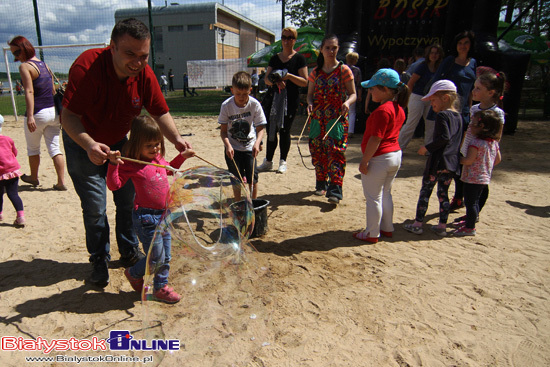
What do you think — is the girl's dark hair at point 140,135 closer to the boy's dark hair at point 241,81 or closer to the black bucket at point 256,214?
the black bucket at point 256,214

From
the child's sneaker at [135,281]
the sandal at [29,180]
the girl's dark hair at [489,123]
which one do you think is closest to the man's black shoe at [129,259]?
the child's sneaker at [135,281]

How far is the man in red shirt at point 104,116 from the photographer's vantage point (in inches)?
96.0

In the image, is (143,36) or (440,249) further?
(440,249)

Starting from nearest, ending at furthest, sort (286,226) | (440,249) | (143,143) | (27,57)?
(143,143), (440,249), (286,226), (27,57)

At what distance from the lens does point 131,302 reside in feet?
9.46

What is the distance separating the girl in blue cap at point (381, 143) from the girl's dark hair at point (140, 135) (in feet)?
6.65

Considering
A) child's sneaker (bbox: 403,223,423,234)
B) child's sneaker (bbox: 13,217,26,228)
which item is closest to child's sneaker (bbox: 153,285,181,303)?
child's sneaker (bbox: 13,217,26,228)

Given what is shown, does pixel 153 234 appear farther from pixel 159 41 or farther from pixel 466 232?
pixel 159 41

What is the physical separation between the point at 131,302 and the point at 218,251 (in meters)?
0.79

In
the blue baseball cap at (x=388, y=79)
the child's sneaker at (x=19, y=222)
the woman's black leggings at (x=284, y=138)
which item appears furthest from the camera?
the woman's black leggings at (x=284, y=138)

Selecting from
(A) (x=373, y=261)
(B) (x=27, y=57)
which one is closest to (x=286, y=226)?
(A) (x=373, y=261)

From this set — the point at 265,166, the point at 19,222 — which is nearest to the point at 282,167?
the point at 265,166

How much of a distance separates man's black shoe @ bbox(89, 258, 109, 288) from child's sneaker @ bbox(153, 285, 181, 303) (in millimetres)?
621

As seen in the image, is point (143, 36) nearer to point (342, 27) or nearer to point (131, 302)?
point (131, 302)
